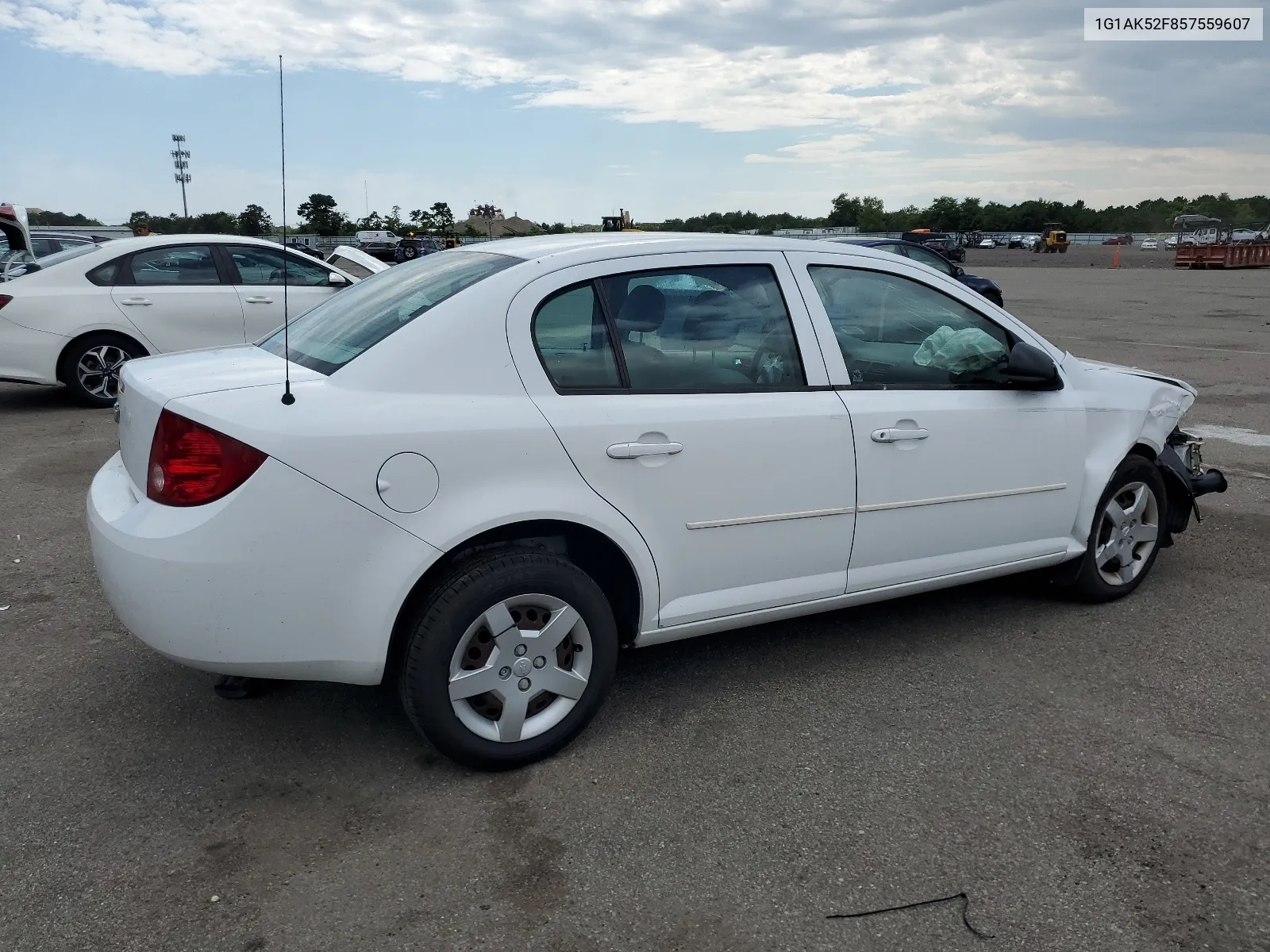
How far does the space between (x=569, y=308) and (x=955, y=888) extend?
80.9 inches

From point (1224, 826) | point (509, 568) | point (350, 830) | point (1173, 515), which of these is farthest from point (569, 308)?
point (1173, 515)

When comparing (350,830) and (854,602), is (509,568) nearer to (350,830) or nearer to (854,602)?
(350,830)

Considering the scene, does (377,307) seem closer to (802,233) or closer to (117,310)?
(802,233)

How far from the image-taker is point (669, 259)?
3633 mm

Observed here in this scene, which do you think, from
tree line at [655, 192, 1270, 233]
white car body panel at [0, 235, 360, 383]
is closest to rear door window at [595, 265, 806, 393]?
white car body panel at [0, 235, 360, 383]

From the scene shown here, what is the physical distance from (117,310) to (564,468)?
787cm

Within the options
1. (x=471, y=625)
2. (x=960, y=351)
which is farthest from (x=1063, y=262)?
(x=471, y=625)

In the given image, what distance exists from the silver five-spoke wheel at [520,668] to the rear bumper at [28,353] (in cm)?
790

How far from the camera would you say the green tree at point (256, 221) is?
12.6ft

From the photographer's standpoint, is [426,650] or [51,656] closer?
[426,650]

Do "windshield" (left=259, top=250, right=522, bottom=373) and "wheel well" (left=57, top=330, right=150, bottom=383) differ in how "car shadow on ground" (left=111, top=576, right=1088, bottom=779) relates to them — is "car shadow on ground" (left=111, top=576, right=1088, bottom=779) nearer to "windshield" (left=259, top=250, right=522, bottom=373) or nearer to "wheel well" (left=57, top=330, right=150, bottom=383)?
"windshield" (left=259, top=250, right=522, bottom=373)

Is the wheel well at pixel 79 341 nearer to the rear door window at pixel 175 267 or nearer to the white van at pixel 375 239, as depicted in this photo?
the rear door window at pixel 175 267

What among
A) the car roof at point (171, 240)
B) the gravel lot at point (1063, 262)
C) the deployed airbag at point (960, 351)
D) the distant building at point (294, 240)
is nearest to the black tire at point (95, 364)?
the car roof at point (171, 240)

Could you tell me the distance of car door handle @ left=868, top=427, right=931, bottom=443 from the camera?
379cm
